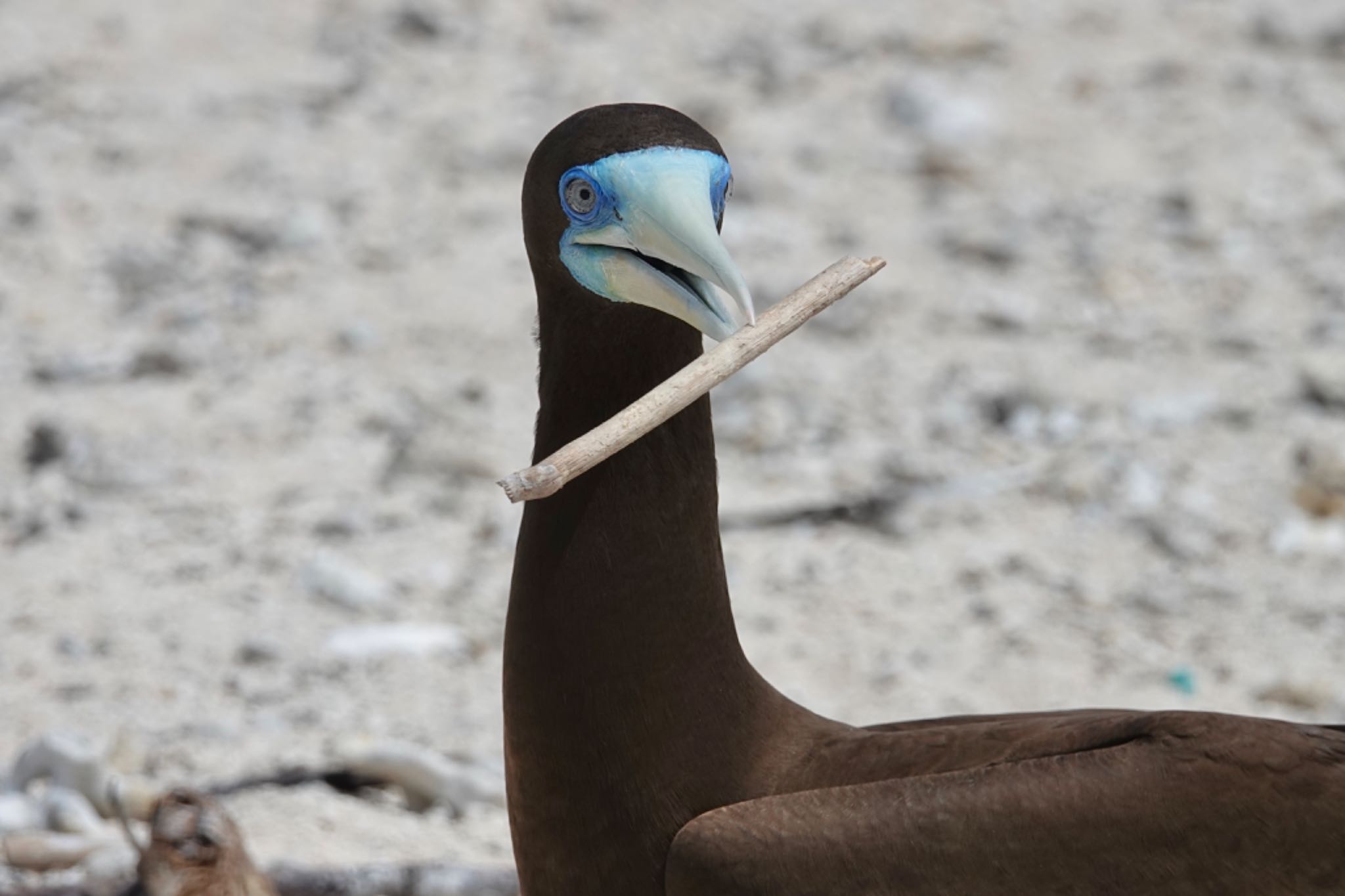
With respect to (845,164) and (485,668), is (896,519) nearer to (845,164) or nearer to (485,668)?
(485,668)

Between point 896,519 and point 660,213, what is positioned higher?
point 896,519

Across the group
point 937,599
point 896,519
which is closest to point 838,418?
point 896,519

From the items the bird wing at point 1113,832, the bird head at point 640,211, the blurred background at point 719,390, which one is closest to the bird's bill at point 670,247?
the bird head at point 640,211

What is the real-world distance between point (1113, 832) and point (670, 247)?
→ 1.04 m

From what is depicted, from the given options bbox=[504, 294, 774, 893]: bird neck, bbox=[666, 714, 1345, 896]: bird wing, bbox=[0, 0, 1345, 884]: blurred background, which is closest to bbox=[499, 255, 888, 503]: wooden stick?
bbox=[504, 294, 774, 893]: bird neck

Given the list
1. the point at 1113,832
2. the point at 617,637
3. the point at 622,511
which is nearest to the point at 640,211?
the point at 622,511

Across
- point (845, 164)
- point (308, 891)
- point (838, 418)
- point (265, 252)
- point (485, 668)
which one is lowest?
point (308, 891)

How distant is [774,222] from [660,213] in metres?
5.45

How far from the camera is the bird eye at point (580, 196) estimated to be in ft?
9.68

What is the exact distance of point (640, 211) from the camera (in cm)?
288

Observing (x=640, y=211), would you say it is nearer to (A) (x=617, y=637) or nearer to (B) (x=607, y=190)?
(B) (x=607, y=190)

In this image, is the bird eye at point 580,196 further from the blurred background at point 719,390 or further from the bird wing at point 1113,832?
the blurred background at point 719,390

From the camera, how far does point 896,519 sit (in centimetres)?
641

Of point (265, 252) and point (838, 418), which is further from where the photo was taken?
point (265, 252)
